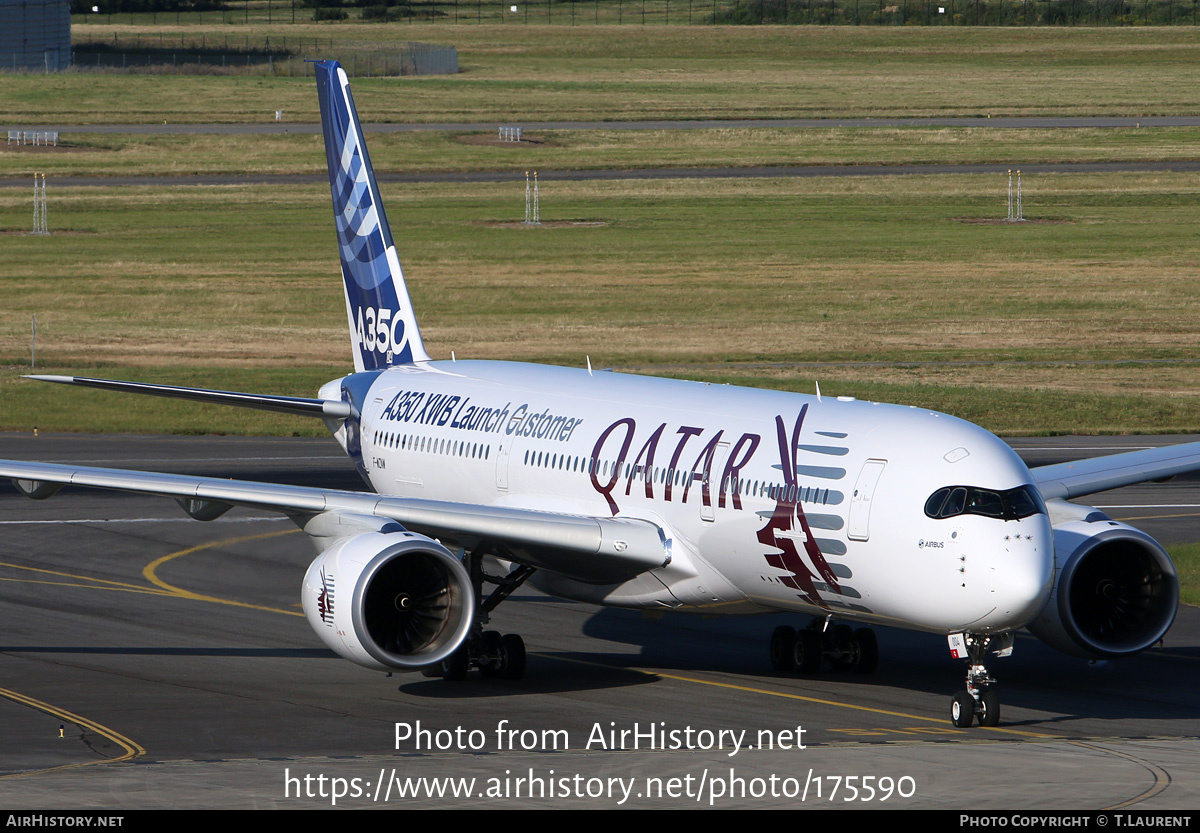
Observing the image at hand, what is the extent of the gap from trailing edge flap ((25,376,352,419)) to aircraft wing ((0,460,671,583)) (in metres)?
2.89

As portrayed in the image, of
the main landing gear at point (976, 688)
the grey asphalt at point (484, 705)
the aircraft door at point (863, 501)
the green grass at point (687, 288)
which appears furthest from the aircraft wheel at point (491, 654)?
the green grass at point (687, 288)

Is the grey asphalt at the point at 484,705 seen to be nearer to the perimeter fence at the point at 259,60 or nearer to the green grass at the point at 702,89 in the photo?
the green grass at the point at 702,89

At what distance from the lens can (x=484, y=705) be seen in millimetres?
24484

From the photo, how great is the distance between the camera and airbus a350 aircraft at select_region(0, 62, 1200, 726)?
22078mm

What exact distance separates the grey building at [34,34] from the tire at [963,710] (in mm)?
156077

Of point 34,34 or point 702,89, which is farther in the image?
point 34,34

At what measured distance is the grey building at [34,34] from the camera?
16350cm

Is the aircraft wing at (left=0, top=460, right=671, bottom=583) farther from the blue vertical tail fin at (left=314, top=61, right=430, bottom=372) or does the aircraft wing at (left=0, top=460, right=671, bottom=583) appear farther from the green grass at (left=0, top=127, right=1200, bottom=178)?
the green grass at (left=0, top=127, right=1200, bottom=178)

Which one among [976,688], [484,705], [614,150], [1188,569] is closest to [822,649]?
[976,688]

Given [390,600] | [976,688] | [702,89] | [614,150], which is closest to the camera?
[976,688]

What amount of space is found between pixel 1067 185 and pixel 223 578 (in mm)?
A: 86159

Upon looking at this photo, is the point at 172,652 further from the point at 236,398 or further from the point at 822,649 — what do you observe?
the point at 822,649

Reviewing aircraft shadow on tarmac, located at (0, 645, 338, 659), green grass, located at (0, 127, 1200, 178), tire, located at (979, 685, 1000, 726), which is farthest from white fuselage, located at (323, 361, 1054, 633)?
green grass, located at (0, 127, 1200, 178)

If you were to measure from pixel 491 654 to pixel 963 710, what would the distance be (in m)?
7.68
